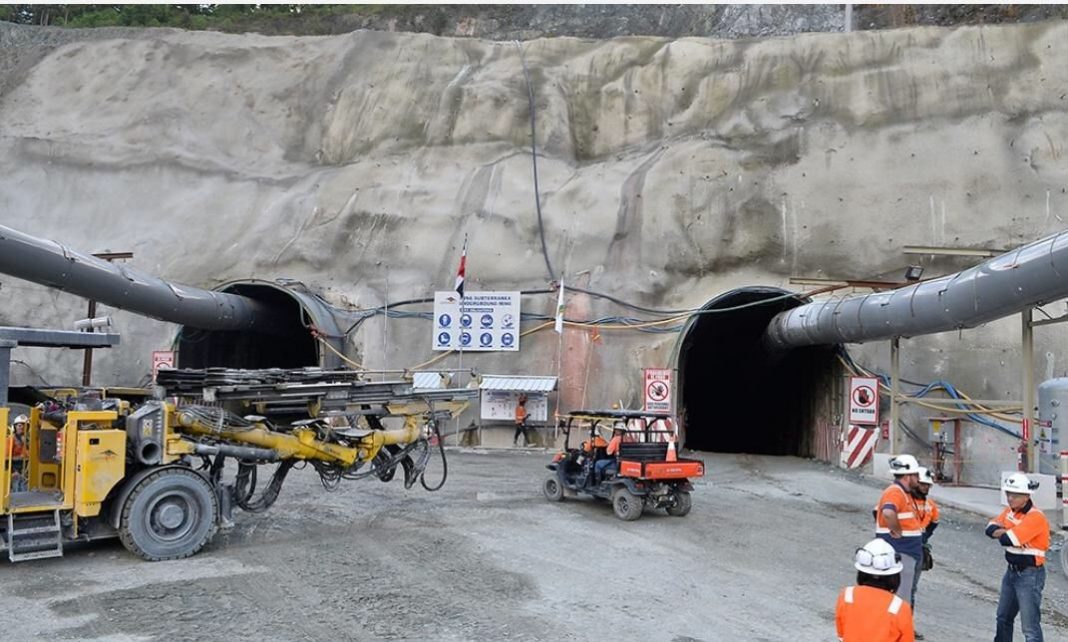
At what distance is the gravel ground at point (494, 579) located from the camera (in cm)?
712

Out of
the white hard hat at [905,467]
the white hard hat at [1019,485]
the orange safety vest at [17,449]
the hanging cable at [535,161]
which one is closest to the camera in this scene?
the white hard hat at [1019,485]

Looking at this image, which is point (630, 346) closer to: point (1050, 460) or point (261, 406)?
point (1050, 460)

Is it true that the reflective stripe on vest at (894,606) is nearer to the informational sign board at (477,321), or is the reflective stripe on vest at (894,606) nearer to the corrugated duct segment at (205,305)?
the corrugated duct segment at (205,305)

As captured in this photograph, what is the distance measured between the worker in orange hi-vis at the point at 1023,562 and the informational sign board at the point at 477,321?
51.2ft

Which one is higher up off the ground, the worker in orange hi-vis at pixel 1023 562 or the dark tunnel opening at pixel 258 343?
the dark tunnel opening at pixel 258 343

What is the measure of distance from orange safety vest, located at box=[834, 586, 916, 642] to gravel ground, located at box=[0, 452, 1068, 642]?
2.93 metres

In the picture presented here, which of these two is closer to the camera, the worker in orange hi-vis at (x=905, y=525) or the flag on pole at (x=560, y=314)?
the worker in orange hi-vis at (x=905, y=525)

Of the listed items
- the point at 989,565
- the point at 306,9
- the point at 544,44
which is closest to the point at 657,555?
the point at 989,565

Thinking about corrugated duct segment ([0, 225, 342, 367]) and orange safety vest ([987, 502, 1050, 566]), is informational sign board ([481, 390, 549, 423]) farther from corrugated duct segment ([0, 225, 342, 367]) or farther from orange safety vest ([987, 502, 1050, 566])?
orange safety vest ([987, 502, 1050, 566])

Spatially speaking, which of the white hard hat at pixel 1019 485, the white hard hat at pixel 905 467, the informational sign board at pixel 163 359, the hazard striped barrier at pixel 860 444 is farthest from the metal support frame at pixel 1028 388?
the informational sign board at pixel 163 359

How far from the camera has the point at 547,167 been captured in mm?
24922

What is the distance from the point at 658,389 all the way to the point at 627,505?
25.4ft

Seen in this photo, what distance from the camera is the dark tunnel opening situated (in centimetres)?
2255

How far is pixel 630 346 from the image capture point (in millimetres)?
21031
